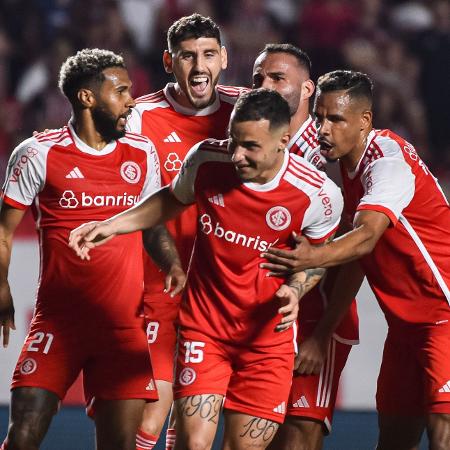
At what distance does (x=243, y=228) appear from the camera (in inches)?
186

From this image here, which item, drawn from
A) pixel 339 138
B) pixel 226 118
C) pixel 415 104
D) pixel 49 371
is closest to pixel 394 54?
pixel 415 104

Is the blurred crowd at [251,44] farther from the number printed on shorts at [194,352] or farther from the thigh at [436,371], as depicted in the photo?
the number printed on shorts at [194,352]

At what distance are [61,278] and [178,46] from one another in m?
1.40

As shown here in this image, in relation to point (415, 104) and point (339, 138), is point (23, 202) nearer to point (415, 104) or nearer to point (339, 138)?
point (339, 138)

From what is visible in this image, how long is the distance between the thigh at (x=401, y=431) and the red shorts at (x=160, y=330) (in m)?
1.19

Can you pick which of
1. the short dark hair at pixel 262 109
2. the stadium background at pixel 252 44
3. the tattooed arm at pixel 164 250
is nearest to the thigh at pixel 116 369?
the tattooed arm at pixel 164 250

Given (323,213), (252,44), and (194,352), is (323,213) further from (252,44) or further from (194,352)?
(252,44)

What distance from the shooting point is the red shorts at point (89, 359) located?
16.5ft

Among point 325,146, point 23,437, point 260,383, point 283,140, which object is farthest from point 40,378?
point 325,146

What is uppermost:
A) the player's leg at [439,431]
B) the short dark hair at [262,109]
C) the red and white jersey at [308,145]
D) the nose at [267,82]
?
the nose at [267,82]

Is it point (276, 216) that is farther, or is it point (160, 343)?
point (160, 343)

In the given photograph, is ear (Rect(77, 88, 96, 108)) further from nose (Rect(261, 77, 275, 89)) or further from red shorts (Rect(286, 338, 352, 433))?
red shorts (Rect(286, 338, 352, 433))

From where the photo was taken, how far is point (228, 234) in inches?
186

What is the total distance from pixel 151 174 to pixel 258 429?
1.28 meters
